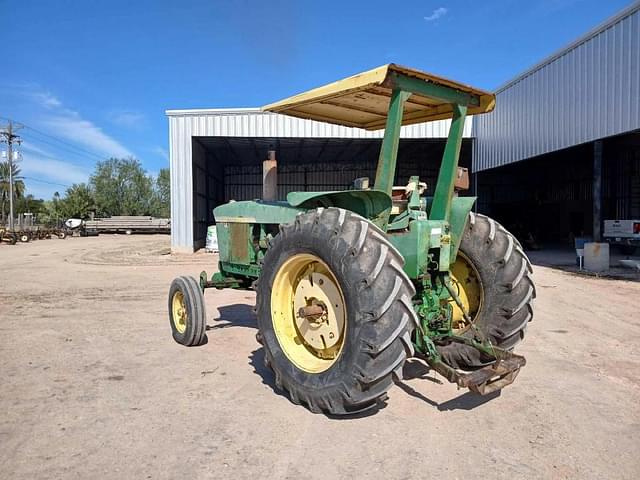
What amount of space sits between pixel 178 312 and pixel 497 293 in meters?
3.74

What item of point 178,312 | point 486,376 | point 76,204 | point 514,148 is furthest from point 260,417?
point 76,204

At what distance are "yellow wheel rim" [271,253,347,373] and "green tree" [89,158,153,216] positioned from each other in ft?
205

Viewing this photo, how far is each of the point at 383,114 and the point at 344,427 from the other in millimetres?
3039

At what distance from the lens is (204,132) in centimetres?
1888

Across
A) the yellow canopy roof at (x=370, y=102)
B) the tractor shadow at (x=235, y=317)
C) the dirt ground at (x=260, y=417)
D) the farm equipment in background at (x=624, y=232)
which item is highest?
the yellow canopy roof at (x=370, y=102)

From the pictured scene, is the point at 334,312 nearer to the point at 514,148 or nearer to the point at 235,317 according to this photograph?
the point at 235,317

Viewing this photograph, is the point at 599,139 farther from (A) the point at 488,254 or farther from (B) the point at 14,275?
(B) the point at 14,275

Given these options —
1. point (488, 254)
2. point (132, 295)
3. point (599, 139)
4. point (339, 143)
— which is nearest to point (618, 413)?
point (488, 254)

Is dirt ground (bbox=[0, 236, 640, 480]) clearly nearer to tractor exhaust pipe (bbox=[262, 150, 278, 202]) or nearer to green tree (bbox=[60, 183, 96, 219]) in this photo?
tractor exhaust pipe (bbox=[262, 150, 278, 202])

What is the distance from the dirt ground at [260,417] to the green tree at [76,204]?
4784cm

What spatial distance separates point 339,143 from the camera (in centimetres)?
2211

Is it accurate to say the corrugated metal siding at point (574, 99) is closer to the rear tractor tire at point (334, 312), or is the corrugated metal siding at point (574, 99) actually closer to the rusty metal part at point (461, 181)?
the rusty metal part at point (461, 181)

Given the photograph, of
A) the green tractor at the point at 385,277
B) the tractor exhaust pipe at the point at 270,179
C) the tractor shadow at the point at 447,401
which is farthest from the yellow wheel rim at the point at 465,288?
the tractor exhaust pipe at the point at 270,179

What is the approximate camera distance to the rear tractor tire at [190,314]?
207 inches
